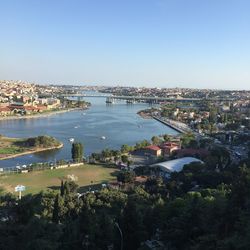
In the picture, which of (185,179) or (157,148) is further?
(157,148)

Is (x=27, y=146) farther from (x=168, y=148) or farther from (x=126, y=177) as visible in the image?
(x=126, y=177)

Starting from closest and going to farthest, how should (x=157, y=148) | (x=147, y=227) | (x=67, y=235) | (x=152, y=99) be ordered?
(x=67, y=235) → (x=147, y=227) → (x=157, y=148) → (x=152, y=99)

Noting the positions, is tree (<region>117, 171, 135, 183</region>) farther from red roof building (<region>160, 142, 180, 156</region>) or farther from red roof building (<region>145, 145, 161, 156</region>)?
red roof building (<region>160, 142, 180, 156</region>)

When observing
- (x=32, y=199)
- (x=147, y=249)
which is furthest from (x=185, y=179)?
(x=32, y=199)

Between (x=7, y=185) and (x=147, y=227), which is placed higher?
(x=147, y=227)

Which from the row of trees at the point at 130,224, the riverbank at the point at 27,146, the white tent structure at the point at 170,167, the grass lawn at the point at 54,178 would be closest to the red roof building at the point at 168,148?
the white tent structure at the point at 170,167

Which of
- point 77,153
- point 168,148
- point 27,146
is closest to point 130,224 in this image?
point 77,153

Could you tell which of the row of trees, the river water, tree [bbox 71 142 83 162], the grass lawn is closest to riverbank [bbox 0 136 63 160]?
the river water

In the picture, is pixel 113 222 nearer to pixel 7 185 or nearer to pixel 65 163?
pixel 7 185

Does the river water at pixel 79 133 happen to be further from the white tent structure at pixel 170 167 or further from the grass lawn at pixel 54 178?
the white tent structure at pixel 170 167
